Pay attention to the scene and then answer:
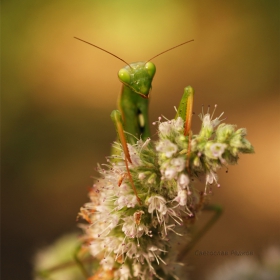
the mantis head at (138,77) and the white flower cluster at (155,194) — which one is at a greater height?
the mantis head at (138,77)

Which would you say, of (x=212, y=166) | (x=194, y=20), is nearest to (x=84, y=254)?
(x=212, y=166)

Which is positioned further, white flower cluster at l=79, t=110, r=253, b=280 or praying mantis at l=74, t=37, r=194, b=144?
praying mantis at l=74, t=37, r=194, b=144

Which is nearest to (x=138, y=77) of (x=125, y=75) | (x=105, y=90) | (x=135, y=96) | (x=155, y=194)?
(x=125, y=75)

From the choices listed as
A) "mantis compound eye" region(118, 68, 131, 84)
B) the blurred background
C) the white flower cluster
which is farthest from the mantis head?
the blurred background

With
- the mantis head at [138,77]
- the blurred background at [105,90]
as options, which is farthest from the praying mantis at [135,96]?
the blurred background at [105,90]

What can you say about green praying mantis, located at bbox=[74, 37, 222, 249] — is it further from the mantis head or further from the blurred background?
the blurred background

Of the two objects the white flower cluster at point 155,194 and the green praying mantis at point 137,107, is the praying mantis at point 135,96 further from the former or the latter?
the white flower cluster at point 155,194

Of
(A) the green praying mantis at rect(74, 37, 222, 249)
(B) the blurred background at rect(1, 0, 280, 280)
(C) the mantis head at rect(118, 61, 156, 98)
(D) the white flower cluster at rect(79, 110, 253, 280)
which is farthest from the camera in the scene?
(B) the blurred background at rect(1, 0, 280, 280)
